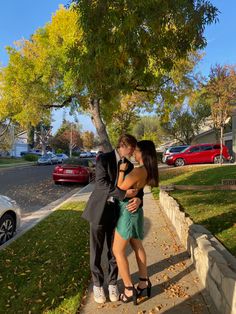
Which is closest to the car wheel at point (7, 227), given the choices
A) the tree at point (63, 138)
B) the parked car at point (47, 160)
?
the parked car at point (47, 160)

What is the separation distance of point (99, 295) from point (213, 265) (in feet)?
4.26

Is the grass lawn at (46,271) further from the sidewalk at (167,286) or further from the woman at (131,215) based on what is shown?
the woman at (131,215)

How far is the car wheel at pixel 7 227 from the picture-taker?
23.3ft

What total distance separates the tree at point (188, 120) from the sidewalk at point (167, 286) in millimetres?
44050

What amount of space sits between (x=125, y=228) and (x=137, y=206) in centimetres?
27

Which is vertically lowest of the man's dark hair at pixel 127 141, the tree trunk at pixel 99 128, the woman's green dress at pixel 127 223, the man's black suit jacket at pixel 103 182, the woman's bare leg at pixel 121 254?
the woman's bare leg at pixel 121 254

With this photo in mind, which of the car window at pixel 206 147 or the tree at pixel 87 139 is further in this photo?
the tree at pixel 87 139

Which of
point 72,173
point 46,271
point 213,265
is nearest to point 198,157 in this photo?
point 72,173

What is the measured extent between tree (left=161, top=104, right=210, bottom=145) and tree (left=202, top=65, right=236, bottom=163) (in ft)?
47.0

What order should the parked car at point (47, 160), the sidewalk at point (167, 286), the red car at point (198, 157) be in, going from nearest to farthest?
the sidewalk at point (167, 286) → the red car at point (198, 157) → the parked car at point (47, 160)

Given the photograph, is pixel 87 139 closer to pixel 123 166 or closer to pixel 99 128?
pixel 99 128

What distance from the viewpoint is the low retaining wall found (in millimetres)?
3395

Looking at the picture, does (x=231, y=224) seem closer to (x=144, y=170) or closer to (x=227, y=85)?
(x=144, y=170)

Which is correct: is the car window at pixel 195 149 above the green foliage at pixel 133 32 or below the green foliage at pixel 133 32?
below
